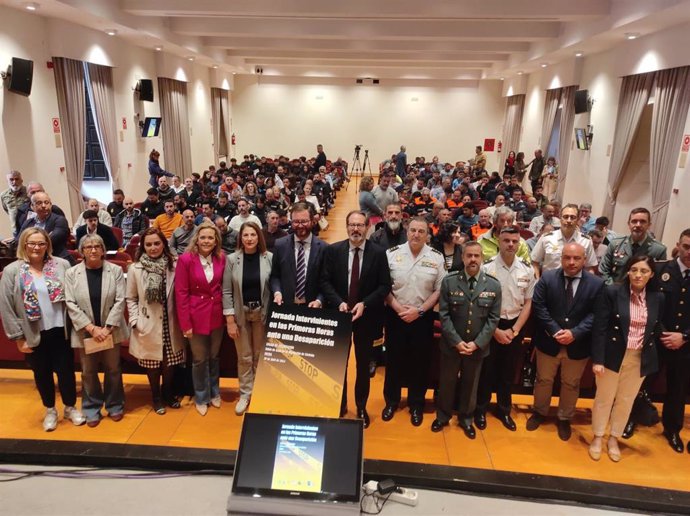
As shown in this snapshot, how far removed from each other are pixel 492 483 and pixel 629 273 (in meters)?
1.54

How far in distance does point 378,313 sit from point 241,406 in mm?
1244

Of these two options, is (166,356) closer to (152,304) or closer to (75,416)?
(152,304)

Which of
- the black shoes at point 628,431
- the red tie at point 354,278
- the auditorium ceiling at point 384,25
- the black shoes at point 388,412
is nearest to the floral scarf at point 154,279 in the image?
the red tie at point 354,278

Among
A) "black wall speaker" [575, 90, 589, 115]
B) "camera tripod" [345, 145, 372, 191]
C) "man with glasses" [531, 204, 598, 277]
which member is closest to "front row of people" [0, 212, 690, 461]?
"man with glasses" [531, 204, 598, 277]

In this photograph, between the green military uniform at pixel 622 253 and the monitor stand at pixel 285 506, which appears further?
the green military uniform at pixel 622 253

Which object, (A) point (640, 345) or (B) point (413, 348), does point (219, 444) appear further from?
(A) point (640, 345)

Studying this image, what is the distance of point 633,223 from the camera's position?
405 centimetres

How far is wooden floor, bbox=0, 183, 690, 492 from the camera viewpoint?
2994 mm

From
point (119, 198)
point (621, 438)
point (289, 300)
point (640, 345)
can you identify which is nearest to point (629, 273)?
point (640, 345)

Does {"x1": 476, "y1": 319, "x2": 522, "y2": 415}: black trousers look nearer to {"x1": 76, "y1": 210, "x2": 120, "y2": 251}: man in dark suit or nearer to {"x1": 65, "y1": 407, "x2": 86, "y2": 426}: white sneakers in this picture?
{"x1": 65, "y1": 407, "x2": 86, "y2": 426}: white sneakers

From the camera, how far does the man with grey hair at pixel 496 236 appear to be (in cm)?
384

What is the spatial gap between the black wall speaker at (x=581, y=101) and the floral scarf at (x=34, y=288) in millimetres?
11031

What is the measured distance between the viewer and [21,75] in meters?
6.89

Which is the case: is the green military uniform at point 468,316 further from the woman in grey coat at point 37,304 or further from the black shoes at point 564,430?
the woman in grey coat at point 37,304
